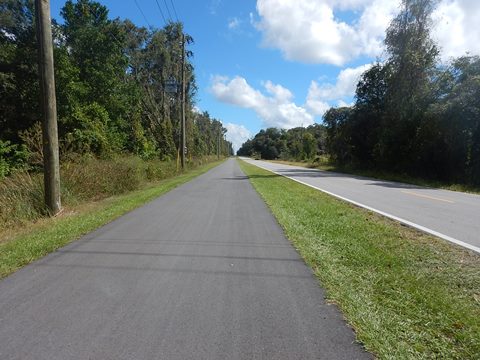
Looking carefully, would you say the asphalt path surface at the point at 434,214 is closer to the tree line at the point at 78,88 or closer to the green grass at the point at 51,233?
the green grass at the point at 51,233

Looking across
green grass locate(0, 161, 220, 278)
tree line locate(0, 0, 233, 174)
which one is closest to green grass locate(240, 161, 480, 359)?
green grass locate(0, 161, 220, 278)

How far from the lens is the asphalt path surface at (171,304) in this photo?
127 inches

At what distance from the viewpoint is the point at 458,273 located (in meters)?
5.36

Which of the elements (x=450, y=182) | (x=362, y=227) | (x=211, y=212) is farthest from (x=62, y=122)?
(x=450, y=182)

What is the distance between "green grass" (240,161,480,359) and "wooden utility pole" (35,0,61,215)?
6.17m

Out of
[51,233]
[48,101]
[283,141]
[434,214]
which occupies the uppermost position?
[283,141]

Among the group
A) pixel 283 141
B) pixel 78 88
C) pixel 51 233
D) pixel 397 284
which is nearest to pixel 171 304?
pixel 397 284

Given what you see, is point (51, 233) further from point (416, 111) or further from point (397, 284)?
point (416, 111)

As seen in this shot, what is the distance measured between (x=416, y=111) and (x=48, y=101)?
24152mm

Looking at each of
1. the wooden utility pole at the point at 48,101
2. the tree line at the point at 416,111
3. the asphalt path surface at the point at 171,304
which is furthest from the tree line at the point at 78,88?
the tree line at the point at 416,111

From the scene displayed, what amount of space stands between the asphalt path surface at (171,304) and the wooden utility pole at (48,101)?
3.61 m

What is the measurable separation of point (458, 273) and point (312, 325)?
→ 2.92 m

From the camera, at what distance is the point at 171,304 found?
4145mm

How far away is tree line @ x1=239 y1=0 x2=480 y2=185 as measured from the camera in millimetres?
21906
